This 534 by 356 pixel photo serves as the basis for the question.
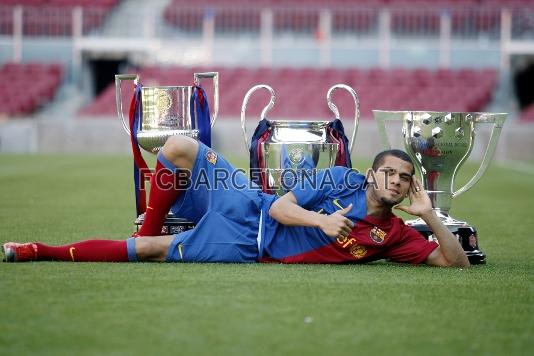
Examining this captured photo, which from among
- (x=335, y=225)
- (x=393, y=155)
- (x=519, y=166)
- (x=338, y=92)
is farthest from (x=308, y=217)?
(x=338, y=92)

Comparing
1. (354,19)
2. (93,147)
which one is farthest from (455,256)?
(354,19)

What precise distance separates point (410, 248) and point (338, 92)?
16731 millimetres

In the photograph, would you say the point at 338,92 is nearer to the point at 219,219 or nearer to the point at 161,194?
the point at 161,194

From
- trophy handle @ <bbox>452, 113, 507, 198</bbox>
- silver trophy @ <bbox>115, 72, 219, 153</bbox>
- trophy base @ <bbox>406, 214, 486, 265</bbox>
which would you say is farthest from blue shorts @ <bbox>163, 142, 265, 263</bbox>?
trophy handle @ <bbox>452, 113, 507, 198</bbox>

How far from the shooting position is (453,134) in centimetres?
589

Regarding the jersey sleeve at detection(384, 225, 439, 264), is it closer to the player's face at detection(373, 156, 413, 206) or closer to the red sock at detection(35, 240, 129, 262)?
the player's face at detection(373, 156, 413, 206)

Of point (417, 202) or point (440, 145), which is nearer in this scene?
point (417, 202)

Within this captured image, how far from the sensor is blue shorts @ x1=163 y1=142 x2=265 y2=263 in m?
5.17

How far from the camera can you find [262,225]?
5.19 m

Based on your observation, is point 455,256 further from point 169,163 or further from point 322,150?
point 169,163

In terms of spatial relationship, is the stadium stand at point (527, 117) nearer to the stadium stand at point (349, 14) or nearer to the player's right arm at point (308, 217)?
the stadium stand at point (349, 14)

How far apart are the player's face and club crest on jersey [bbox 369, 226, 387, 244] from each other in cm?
18

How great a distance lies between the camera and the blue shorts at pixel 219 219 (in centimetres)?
517

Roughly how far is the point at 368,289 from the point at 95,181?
8.79 m
